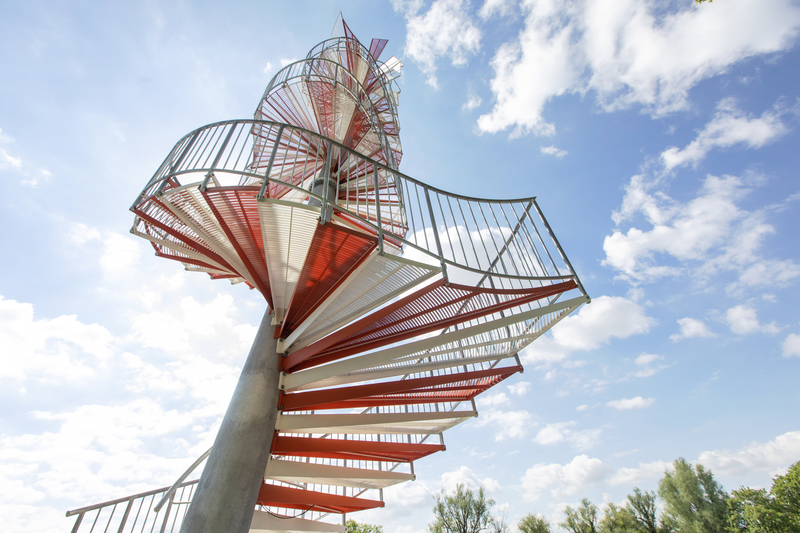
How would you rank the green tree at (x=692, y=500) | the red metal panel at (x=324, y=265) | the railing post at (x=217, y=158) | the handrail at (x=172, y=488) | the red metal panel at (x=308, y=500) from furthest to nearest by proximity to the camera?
the green tree at (x=692, y=500), the red metal panel at (x=308, y=500), the handrail at (x=172, y=488), the red metal panel at (x=324, y=265), the railing post at (x=217, y=158)

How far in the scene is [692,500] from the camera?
88.8 ft

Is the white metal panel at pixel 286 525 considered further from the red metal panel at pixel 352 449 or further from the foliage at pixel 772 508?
the foliage at pixel 772 508

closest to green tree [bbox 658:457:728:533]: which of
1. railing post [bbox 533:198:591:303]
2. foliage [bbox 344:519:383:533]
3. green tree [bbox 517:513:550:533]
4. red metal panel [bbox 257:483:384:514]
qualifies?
green tree [bbox 517:513:550:533]

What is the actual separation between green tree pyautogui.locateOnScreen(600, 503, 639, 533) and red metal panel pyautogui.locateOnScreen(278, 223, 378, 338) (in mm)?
30605

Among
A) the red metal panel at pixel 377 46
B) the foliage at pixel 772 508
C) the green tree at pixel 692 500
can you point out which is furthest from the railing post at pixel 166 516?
the green tree at pixel 692 500

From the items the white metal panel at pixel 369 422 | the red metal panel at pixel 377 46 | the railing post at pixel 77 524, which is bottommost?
the railing post at pixel 77 524

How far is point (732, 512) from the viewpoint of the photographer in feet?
82.3

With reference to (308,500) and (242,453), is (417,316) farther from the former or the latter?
(308,500)

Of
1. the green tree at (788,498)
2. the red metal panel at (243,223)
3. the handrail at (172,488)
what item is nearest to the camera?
the red metal panel at (243,223)

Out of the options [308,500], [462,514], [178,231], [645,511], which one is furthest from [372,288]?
[645,511]

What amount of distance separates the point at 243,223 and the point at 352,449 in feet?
13.7

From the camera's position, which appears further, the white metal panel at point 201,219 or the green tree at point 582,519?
the green tree at point 582,519

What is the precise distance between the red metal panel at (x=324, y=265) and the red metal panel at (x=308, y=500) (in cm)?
244

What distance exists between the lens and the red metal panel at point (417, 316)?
5.27 meters
